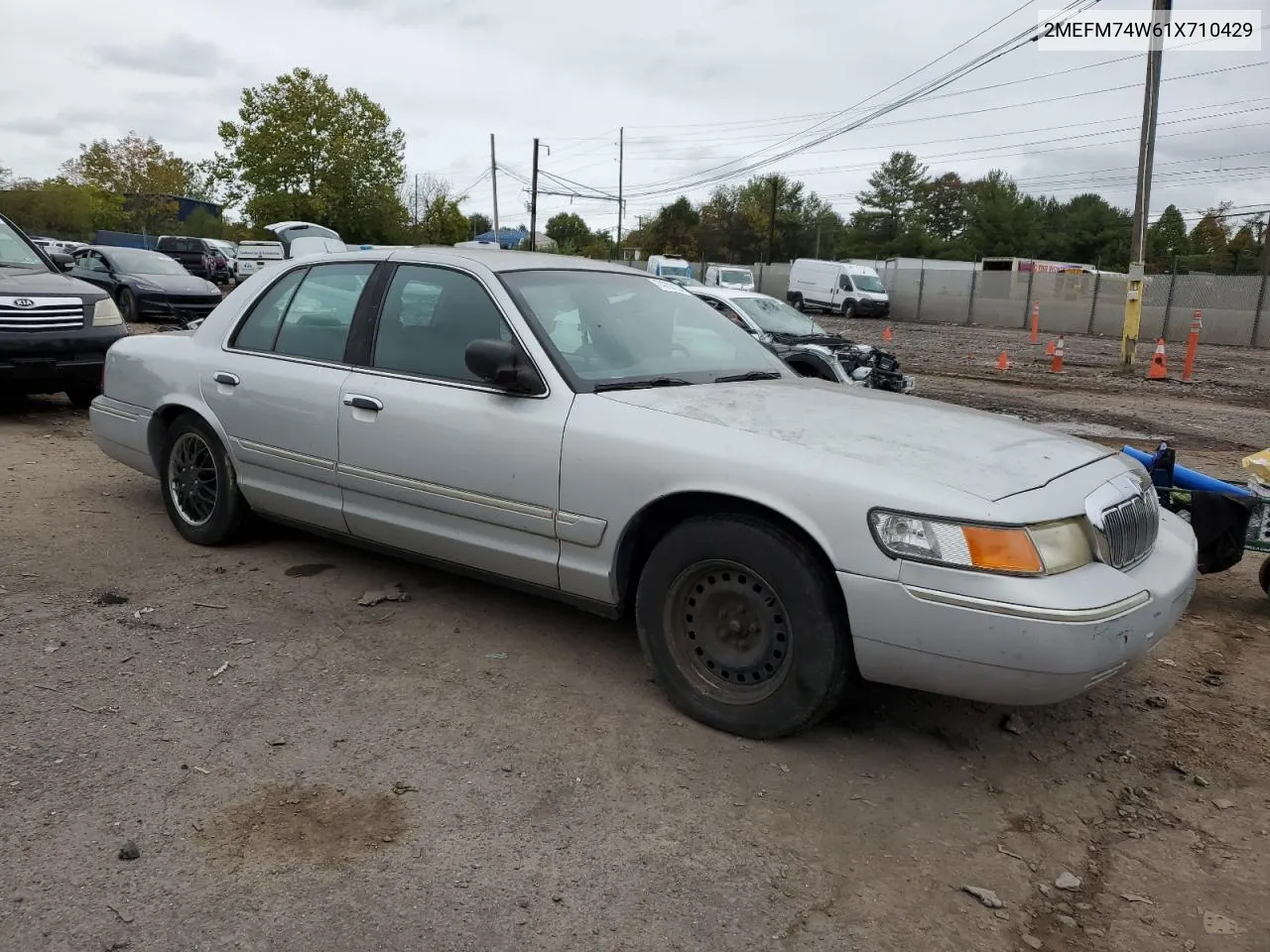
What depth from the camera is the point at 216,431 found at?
4848 millimetres

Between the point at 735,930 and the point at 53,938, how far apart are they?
1575 mm

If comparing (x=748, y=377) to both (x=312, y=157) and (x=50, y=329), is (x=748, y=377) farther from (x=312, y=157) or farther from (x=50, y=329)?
(x=312, y=157)

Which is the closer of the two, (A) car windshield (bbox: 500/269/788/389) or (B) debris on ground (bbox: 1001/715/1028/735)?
(B) debris on ground (bbox: 1001/715/1028/735)

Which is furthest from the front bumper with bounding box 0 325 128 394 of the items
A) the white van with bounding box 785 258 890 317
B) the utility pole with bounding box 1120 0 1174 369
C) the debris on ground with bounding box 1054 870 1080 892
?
the white van with bounding box 785 258 890 317

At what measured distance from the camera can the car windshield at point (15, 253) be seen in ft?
30.0

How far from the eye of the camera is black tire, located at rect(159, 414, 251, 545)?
16.1 ft

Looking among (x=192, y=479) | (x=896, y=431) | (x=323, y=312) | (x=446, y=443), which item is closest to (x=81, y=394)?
(x=192, y=479)

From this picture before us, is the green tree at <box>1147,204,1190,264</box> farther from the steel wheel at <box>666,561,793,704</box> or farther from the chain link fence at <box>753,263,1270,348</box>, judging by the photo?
the steel wheel at <box>666,561,793,704</box>

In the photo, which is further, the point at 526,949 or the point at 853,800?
the point at 853,800

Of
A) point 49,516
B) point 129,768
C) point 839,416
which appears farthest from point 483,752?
point 49,516

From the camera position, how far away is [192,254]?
3209 cm

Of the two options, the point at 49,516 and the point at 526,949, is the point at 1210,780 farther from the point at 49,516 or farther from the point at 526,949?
the point at 49,516

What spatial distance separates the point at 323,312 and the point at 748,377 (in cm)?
197

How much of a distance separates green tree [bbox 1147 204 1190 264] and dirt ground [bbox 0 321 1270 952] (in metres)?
67.9
